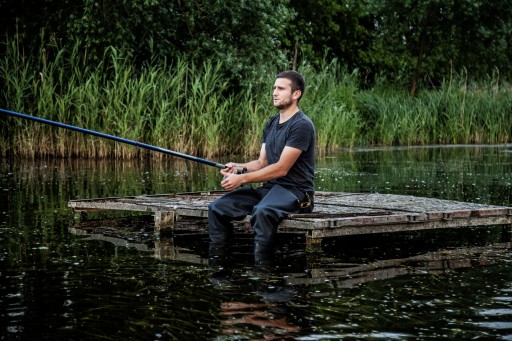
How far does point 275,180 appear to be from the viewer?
8398mm

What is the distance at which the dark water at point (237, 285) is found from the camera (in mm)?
5078

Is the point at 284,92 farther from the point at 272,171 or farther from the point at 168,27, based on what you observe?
the point at 168,27

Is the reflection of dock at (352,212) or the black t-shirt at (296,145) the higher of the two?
the black t-shirt at (296,145)

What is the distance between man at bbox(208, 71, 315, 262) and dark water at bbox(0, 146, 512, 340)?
0.85ft

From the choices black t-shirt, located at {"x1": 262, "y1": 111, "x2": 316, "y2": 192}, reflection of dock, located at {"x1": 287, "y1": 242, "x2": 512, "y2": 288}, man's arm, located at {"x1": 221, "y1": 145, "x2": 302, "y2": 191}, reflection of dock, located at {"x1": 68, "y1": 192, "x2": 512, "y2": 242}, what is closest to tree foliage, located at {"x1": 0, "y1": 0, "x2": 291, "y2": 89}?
reflection of dock, located at {"x1": 68, "y1": 192, "x2": 512, "y2": 242}

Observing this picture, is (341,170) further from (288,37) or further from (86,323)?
(288,37)

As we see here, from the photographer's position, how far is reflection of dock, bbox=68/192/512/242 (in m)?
7.92

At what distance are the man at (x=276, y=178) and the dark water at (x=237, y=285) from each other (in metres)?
0.26

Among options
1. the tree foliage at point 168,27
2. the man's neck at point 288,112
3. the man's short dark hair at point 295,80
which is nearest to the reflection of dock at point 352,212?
the man's neck at point 288,112

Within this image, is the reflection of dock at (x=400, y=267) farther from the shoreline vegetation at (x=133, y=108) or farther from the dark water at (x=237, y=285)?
the shoreline vegetation at (x=133, y=108)

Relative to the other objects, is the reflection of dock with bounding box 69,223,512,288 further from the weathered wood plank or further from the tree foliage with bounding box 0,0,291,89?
the tree foliage with bounding box 0,0,291,89

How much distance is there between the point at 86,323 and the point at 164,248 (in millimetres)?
2957

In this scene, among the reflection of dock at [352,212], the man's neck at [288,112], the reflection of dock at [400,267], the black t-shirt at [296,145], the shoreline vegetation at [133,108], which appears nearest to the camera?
the reflection of dock at [400,267]

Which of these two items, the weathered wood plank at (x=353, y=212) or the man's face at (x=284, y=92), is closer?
the weathered wood plank at (x=353, y=212)
